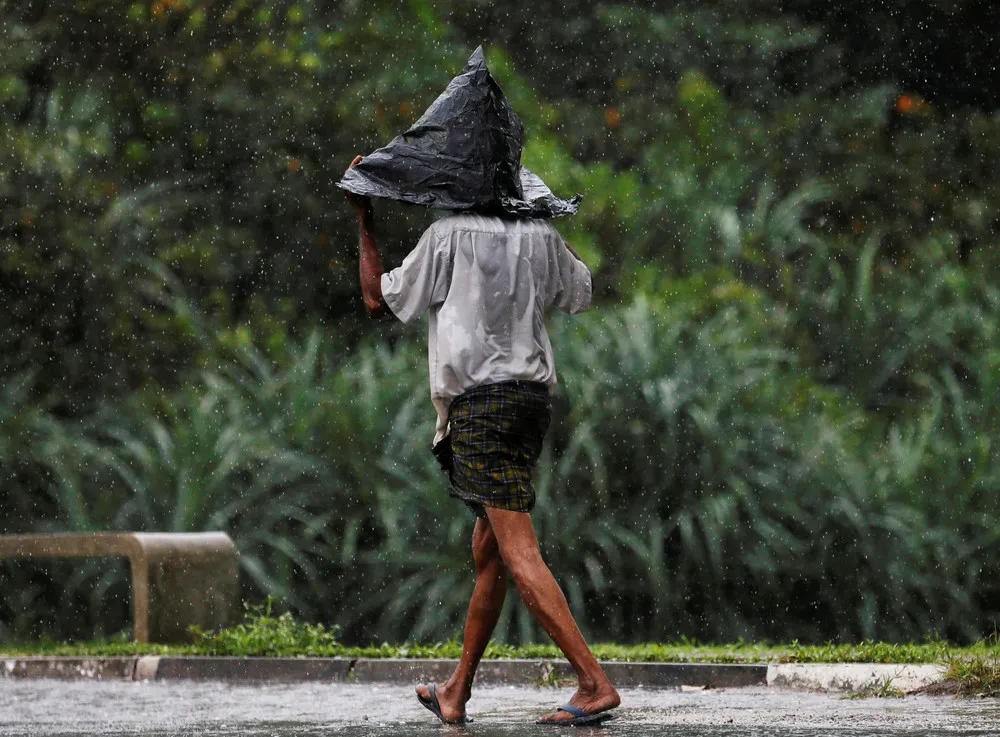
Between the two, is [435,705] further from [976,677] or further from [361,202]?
[976,677]

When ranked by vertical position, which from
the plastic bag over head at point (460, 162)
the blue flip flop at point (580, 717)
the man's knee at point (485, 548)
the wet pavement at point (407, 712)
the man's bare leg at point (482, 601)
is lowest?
the wet pavement at point (407, 712)

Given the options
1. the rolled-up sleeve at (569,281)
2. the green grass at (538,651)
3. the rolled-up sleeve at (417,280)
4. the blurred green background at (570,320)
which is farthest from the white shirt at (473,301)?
the blurred green background at (570,320)

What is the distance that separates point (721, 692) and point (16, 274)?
8423 mm

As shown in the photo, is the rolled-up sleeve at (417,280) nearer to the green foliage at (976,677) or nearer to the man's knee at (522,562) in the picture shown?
the man's knee at (522,562)

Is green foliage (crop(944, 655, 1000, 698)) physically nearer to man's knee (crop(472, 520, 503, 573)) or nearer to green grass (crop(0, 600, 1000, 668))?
green grass (crop(0, 600, 1000, 668))

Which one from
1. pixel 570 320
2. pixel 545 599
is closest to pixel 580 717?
pixel 545 599

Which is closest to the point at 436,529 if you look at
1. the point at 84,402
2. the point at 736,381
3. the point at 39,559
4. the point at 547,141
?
the point at 736,381

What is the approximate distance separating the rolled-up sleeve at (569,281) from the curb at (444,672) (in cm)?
209

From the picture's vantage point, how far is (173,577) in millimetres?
9336

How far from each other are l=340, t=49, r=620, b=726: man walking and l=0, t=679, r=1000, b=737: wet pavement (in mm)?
345

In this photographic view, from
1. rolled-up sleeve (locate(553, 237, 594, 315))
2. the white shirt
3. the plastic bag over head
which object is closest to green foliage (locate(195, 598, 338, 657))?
the white shirt

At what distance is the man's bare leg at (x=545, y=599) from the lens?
5.50m

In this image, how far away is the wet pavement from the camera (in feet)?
18.3

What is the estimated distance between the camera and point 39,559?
39.3ft
